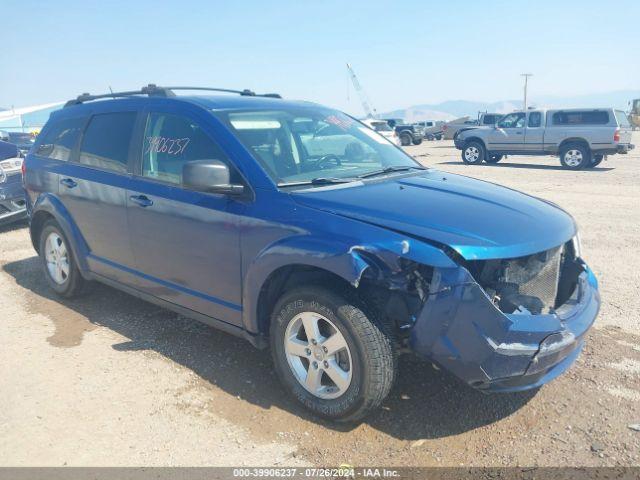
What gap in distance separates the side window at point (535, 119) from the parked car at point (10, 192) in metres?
15.9

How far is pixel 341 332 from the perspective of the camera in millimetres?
2928

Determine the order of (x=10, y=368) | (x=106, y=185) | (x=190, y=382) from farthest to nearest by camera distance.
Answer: (x=106, y=185)
(x=10, y=368)
(x=190, y=382)

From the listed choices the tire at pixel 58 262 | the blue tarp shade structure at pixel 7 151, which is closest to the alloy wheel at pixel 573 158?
the blue tarp shade structure at pixel 7 151

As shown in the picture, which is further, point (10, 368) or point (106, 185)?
point (106, 185)

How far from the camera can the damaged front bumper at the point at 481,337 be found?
8.64ft

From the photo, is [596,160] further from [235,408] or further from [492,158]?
[235,408]

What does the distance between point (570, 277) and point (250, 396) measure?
216cm

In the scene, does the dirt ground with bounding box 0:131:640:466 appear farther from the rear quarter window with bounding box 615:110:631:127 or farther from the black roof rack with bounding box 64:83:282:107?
the rear quarter window with bounding box 615:110:631:127

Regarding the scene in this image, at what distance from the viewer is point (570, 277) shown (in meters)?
3.35

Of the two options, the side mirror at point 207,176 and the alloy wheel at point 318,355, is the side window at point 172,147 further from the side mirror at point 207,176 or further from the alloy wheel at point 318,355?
the alloy wheel at point 318,355

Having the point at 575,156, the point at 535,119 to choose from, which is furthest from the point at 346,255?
the point at 535,119

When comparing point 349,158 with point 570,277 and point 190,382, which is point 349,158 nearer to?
point 570,277

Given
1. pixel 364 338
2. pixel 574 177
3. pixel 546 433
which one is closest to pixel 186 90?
pixel 364 338

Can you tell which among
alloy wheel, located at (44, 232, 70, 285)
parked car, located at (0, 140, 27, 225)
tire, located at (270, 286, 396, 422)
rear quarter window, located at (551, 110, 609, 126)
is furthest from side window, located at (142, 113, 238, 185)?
rear quarter window, located at (551, 110, 609, 126)
